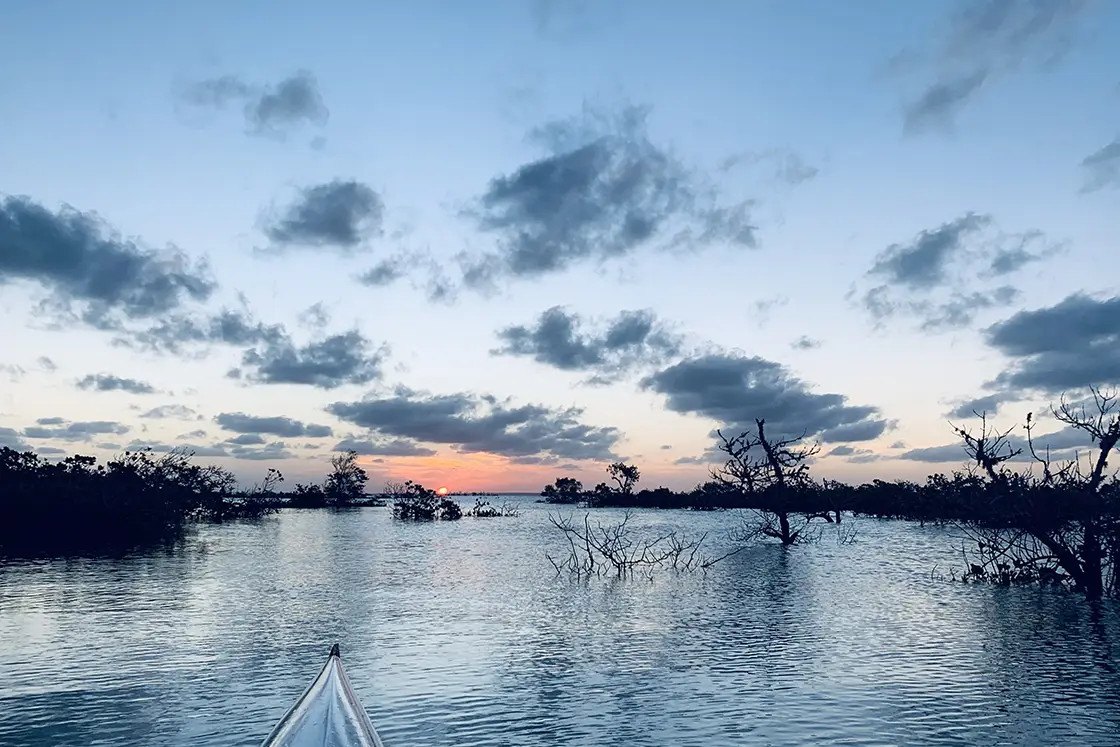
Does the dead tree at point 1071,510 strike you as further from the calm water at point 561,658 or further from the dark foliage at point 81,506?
the dark foliage at point 81,506

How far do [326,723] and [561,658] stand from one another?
394 inches

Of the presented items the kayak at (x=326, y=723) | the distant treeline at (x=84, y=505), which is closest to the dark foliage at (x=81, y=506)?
the distant treeline at (x=84, y=505)

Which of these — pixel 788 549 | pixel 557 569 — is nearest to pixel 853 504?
pixel 788 549

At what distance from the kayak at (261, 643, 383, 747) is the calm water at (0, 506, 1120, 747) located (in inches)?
129

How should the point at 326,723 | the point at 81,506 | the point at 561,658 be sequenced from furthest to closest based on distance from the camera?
the point at 81,506 < the point at 561,658 < the point at 326,723

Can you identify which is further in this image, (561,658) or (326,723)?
(561,658)

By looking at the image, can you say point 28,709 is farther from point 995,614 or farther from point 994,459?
point 994,459

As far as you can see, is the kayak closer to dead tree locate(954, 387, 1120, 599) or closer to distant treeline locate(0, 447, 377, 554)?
dead tree locate(954, 387, 1120, 599)

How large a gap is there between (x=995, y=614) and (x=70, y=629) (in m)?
25.7

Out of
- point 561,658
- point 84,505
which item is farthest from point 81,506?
point 561,658

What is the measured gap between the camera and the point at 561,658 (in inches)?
681

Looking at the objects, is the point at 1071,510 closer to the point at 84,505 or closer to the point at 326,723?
the point at 326,723

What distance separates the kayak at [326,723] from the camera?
7734 millimetres

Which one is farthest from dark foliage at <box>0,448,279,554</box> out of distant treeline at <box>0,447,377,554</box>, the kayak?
the kayak
